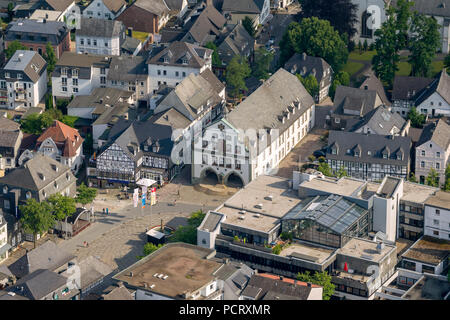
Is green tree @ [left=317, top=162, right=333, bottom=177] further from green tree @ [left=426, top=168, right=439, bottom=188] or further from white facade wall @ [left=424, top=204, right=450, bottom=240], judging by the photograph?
white facade wall @ [left=424, top=204, right=450, bottom=240]

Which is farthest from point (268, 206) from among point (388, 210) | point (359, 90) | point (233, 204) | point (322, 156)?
point (359, 90)

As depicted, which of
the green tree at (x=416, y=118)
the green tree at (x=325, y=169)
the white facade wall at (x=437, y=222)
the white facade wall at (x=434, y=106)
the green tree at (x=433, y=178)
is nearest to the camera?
the white facade wall at (x=437, y=222)

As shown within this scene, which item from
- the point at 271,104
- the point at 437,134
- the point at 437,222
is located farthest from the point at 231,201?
the point at 437,134

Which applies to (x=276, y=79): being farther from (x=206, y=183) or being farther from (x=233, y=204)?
(x=233, y=204)

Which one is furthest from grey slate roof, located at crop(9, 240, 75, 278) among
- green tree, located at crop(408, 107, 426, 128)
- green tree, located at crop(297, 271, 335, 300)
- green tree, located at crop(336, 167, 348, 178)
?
green tree, located at crop(408, 107, 426, 128)

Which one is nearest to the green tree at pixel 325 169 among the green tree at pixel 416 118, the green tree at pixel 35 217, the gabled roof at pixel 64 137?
the green tree at pixel 416 118

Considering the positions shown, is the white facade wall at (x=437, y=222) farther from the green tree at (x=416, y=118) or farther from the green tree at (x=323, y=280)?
the green tree at (x=416, y=118)
